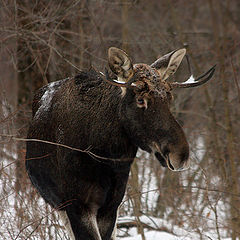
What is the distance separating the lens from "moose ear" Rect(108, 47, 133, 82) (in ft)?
12.9

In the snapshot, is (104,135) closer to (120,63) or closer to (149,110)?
(149,110)

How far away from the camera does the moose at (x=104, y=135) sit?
3930 mm

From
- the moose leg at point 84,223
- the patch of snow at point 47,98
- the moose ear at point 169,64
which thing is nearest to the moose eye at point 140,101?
the moose ear at point 169,64

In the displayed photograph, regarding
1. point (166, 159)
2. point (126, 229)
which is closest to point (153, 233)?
point (126, 229)

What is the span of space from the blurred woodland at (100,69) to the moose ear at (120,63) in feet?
2.26

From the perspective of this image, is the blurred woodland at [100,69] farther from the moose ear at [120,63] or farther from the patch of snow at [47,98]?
the moose ear at [120,63]

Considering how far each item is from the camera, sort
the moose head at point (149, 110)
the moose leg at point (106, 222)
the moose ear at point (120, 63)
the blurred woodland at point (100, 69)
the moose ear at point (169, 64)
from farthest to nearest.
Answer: the blurred woodland at point (100, 69) → the moose leg at point (106, 222) → the moose ear at point (169, 64) → the moose ear at point (120, 63) → the moose head at point (149, 110)

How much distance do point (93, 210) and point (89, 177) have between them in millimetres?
332

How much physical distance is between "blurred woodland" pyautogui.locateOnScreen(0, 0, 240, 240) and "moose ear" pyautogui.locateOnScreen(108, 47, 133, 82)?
0.69 m

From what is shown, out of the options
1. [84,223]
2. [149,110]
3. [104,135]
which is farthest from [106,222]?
[149,110]

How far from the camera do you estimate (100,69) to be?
202 inches

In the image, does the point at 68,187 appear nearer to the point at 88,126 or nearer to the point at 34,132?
the point at 88,126

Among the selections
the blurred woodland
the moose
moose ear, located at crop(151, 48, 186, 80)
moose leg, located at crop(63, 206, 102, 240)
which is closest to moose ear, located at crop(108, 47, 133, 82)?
the moose

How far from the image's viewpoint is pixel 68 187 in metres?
4.42
